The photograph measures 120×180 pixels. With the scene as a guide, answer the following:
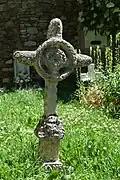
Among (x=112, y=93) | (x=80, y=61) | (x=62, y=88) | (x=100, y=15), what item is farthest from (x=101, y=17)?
(x=80, y=61)

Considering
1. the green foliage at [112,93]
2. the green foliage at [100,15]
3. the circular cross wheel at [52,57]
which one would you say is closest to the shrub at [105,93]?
the green foliage at [112,93]

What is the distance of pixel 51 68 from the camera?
4469 millimetres

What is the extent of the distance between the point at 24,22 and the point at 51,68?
6.14m

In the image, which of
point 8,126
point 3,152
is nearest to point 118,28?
point 8,126

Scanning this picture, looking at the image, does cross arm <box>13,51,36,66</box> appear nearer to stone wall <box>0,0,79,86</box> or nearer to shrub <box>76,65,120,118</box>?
shrub <box>76,65,120,118</box>

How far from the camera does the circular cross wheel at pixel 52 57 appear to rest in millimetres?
4418

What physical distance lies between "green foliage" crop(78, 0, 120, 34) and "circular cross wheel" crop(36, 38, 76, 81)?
5246mm

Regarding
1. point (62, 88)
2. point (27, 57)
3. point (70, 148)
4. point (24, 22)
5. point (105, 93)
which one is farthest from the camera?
point (24, 22)

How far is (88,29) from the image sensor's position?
10328 mm

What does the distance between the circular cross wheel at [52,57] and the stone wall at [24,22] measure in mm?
6087

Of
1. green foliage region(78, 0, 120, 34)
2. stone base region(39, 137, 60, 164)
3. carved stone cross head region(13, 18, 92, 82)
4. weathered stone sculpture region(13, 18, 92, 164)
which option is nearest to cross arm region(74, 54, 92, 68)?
weathered stone sculpture region(13, 18, 92, 164)

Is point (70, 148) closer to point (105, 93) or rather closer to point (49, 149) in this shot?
point (49, 149)

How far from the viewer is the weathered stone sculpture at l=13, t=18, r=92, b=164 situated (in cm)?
444

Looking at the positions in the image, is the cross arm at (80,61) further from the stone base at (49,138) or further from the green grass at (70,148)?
the green grass at (70,148)
